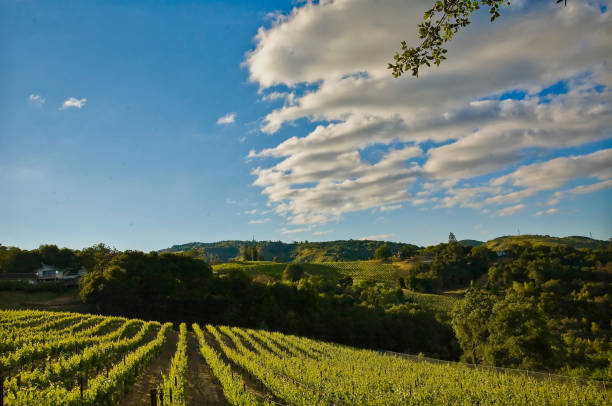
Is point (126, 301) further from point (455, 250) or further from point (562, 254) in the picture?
point (562, 254)

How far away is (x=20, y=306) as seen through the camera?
1394 inches

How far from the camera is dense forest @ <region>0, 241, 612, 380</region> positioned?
29234mm

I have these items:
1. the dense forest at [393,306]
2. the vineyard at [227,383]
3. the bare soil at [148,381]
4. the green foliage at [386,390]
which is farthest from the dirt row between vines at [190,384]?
the dense forest at [393,306]

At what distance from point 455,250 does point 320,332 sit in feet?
167

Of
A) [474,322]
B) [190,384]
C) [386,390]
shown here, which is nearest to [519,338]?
[474,322]

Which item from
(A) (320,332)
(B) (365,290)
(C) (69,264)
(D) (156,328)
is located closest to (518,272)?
(B) (365,290)

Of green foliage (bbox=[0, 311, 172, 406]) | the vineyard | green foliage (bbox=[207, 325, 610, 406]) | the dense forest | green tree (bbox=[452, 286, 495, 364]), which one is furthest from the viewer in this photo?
green tree (bbox=[452, 286, 495, 364])

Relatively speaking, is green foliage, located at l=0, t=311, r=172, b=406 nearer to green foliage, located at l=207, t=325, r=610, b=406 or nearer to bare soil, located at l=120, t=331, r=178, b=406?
bare soil, located at l=120, t=331, r=178, b=406

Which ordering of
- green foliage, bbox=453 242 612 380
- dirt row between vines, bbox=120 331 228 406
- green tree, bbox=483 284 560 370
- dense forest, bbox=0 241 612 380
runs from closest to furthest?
dirt row between vines, bbox=120 331 228 406, green tree, bbox=483 284 560 370, green foliage, bbox=453 242 612 380, dense forest, bbox=0 241 612 380

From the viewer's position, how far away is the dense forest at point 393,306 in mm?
29234

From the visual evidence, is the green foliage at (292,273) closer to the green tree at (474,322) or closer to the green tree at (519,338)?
the green tree at (474,322)

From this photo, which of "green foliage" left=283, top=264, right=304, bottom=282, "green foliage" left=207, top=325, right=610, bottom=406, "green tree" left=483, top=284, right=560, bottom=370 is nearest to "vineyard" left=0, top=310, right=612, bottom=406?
"green foliage" left=207, top=325, right=610, bottom=406

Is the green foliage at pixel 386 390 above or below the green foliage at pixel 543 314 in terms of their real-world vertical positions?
above

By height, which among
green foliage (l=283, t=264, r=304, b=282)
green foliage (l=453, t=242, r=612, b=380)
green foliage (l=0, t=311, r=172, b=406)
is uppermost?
green foliage (l=0, t=311, r=172, b=406)
